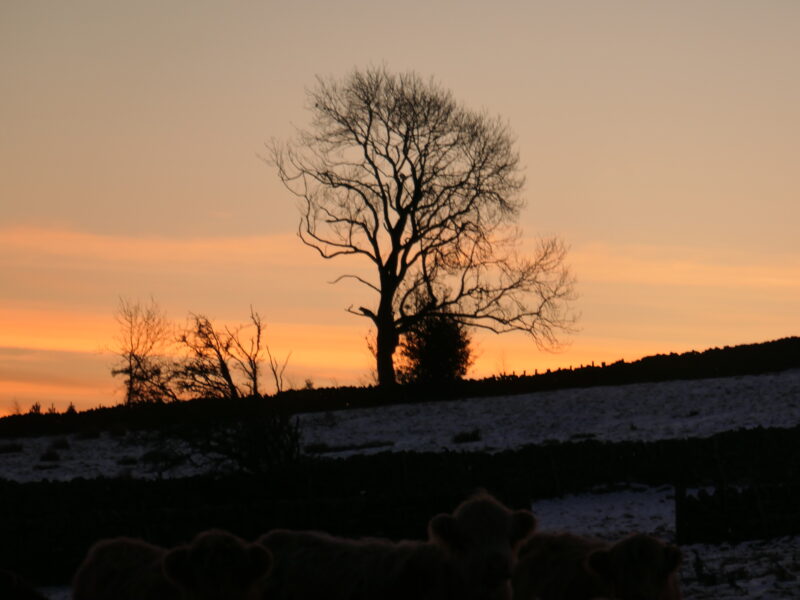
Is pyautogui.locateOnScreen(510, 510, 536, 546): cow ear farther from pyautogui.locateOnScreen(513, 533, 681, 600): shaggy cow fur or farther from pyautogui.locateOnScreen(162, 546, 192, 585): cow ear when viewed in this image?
pyautogui.locateOnScreen(162, 546, 192, 585): cow ear

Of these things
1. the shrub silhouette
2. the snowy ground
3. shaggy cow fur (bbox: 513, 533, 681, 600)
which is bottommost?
shaggy cow fur (bbox: 513, 533, 681, 600)

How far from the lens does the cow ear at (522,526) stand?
30.2ft

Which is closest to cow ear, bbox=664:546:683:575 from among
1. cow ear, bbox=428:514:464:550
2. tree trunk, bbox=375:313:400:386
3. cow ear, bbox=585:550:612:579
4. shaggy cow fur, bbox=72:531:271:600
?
cow ear, bbox=585:550:612:579

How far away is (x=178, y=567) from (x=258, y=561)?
524 mm

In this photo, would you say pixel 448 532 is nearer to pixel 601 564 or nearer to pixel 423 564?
pixel 423 564

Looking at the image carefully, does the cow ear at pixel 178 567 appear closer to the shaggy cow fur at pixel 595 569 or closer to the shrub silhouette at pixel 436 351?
the shaggy cow fur at pixel 595 569

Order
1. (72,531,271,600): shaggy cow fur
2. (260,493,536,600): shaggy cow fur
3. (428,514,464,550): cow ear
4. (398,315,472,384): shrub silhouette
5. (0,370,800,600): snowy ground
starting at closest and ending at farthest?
(72,531,271,600): shaggy cow fur → (260,493,536,600): shaggy cow fur → (428,514,464,550): cow ear → (0,370,800,600): snowy ground → (398,315,472,384): shrub silhouette

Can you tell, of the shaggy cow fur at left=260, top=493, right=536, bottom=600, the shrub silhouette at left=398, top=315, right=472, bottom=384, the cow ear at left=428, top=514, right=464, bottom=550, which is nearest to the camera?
the shaggy cow fur at left=260, top=493, right=536, bottom=600

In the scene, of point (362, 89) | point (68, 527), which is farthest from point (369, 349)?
point (68, 527)

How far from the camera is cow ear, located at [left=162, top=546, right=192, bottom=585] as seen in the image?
27.1 feet

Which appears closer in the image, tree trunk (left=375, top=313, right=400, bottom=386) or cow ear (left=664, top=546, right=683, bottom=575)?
cow ear (left=664, top=546, right=683, bottom=575)

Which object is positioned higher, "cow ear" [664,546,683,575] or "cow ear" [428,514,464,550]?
"cow ear" [428,514,464,550]

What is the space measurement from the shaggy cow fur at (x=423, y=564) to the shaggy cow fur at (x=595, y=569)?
0.67 meters

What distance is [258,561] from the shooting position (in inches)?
327
